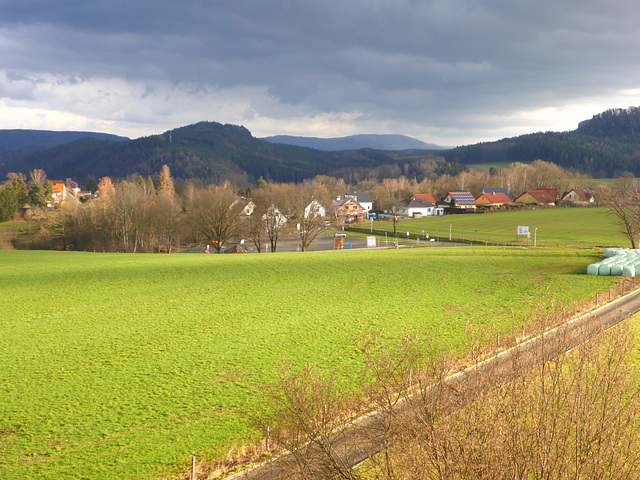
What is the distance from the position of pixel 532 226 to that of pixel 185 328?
10008cm

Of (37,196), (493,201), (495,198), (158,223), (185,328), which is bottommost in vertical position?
(185,328)

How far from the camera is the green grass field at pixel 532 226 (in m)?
90.4

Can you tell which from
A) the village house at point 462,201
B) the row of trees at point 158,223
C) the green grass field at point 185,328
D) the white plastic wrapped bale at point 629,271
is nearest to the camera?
the green grass field at point 185,328

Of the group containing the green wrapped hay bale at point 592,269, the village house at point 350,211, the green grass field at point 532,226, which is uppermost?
the village house at point 350,211

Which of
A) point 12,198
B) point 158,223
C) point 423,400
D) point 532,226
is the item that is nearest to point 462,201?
point 532,226

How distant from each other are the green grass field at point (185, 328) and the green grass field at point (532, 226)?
1364 inches

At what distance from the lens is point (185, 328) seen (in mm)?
30703

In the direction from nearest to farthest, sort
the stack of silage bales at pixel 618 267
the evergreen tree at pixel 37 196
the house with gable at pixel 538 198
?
1. the stack of silage bales at pixel 618 267
2. the evergreen tree at pixel 37 196
3. the house with gable at pixel 538 198

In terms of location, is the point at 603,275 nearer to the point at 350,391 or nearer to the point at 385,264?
the point at 385,264

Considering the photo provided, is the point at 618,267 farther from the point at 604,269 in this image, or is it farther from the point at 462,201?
the point at 462,201

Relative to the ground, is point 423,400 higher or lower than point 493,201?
lower

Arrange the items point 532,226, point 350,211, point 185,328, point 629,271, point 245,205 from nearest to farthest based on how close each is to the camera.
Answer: point 185,328
point 629,271
point 245,205
point 532,226
point 350,211

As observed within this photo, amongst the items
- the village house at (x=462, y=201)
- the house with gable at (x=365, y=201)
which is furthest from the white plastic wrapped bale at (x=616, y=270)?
the house with gable at (x=365, y=201)

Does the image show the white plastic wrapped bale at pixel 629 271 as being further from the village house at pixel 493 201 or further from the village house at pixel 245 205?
the village house at pixel 493 201
